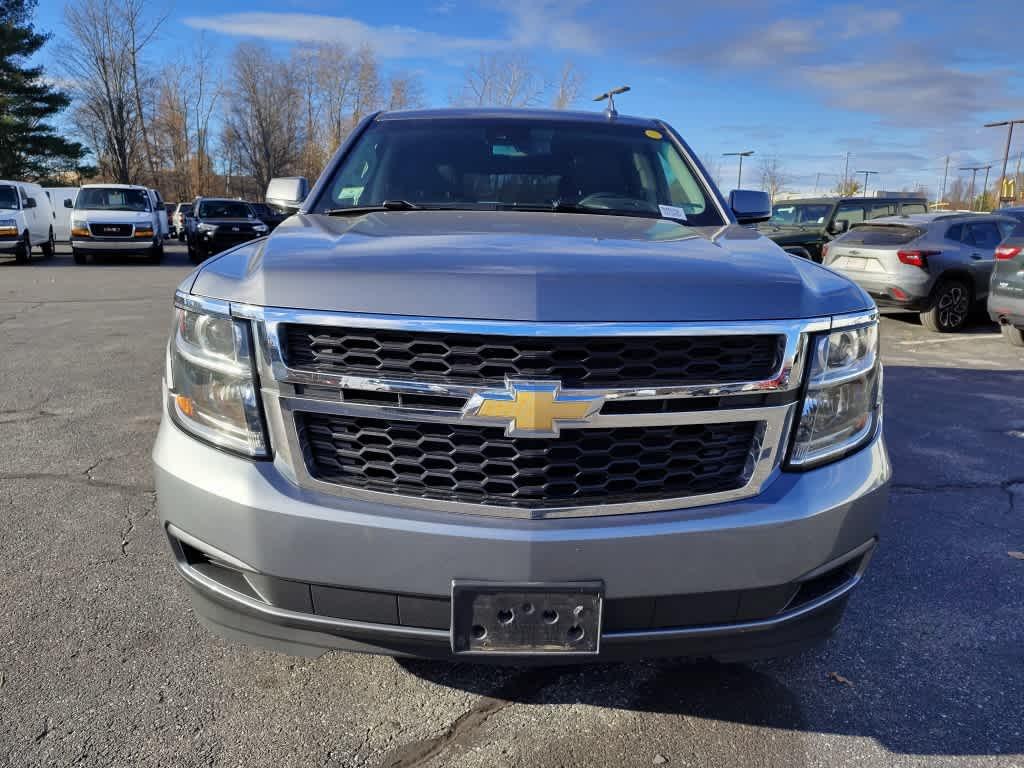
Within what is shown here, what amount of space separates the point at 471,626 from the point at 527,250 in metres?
0.95

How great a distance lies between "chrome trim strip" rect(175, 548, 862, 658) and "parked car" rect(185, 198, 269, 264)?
64.0 feet

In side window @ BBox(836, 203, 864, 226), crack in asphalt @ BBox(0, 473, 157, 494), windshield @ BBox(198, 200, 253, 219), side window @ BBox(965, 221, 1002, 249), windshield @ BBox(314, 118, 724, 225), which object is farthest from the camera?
windshield @ BBox(198, 200, 253, 219)

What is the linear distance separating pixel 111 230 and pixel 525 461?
20.1m

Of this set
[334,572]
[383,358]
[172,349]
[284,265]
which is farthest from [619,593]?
[172,349]

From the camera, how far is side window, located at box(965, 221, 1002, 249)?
10.7 meters

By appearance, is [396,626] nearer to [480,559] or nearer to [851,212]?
[480,559]

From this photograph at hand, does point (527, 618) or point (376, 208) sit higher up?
point (376, 208)

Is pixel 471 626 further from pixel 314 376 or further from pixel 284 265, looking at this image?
pixel 284 265

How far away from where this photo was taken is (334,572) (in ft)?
5.79

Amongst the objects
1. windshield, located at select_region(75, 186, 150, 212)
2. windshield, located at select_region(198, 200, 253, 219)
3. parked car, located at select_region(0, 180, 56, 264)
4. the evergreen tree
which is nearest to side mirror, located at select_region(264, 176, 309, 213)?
parked car, located at select_region(0, 180, 56, 264)

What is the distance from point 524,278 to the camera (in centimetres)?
175

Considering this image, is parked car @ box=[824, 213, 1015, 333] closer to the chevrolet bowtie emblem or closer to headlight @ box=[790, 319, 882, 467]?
headlight @ box=[790, 319, 882, 467]

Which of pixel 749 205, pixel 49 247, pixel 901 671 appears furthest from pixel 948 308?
pixel 49 247

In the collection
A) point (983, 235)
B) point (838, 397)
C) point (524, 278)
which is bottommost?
point (983, 235)
